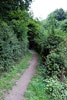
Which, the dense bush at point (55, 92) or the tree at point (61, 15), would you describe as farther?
the tree at point (61, 15)

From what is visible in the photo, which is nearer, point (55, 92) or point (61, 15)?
point (55, 92)

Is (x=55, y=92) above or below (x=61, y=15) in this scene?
below

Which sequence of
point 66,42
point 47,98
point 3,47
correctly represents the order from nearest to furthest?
1. point 47,98
2. point 3,47
3. point 66,42

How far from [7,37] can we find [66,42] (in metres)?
4.11

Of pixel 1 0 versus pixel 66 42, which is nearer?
pixel 1 0

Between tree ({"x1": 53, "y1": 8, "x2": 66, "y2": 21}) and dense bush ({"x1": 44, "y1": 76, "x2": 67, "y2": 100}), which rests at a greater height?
tree ({"x1": 53, "y1": 8, "x2": 66, "y2": 21})

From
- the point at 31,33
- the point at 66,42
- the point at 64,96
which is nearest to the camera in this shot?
the point at 64,96

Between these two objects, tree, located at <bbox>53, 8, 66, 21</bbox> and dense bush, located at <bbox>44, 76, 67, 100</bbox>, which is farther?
tree, located at <bbox>53, 8, 66, 21</bbox>

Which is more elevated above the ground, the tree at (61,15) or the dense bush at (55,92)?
the tree at (61,15)

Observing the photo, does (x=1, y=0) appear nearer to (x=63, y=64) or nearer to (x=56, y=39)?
(x=56, y=39)

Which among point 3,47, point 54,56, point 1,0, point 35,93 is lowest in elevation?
point 35,93

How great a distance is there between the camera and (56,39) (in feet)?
23.5

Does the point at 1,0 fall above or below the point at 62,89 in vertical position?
above

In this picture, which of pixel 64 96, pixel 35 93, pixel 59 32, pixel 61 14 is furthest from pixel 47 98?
pixel 61 14
